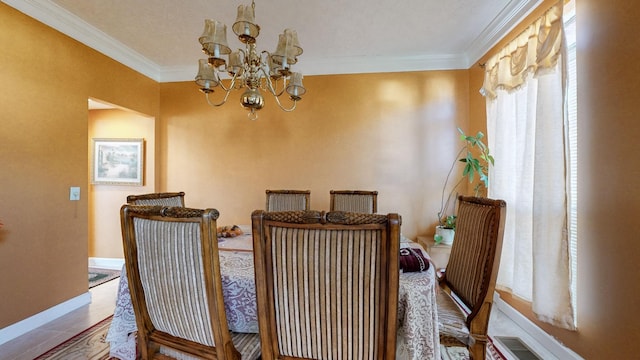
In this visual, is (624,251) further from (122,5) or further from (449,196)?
(122,5)

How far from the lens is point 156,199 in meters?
2.06

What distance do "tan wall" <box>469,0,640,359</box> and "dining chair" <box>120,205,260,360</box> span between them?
6.11ft

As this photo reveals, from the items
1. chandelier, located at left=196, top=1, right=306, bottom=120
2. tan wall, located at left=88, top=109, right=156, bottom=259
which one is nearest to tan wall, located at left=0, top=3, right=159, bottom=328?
tan wall, located at left=88, top=109, right=156, bottom=259

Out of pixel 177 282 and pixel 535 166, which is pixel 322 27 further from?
pixel 177 282

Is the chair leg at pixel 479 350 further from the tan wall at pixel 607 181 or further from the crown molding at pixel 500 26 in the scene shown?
the crown molding at pixel 500 26

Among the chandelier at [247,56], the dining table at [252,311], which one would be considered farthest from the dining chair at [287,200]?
the dining table at [252,311]

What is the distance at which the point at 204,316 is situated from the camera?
102 cm

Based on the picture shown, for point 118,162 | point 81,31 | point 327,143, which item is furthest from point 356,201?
point 118,162

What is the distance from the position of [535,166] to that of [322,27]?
212cm

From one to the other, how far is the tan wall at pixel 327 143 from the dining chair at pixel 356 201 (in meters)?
0.67

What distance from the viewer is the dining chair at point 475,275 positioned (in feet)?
4.05

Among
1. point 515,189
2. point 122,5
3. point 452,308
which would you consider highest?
point 122,5

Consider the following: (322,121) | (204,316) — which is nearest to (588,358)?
(204,316)

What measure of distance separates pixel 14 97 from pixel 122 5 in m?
1.11
